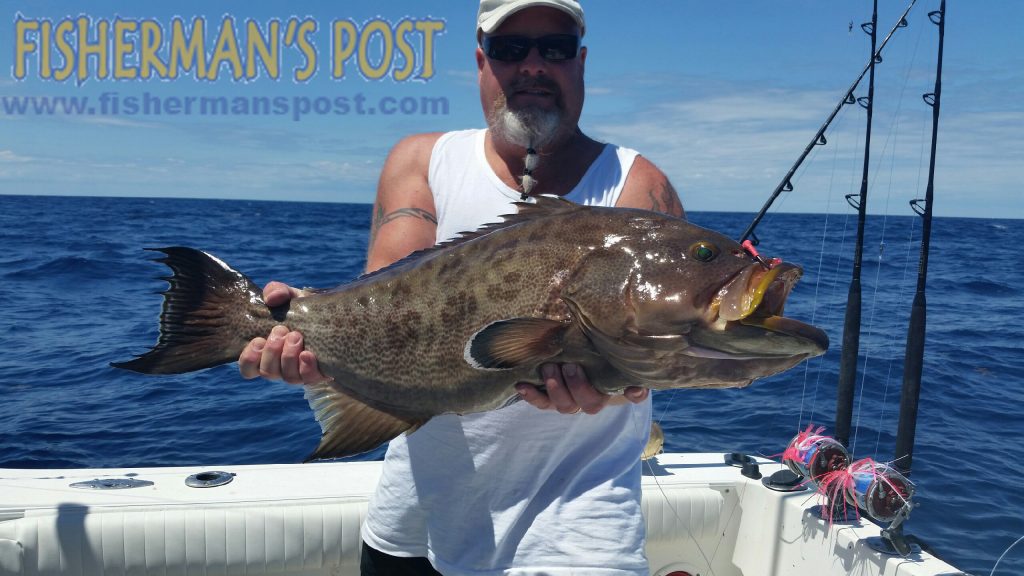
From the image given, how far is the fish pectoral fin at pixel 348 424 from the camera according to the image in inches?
94.8

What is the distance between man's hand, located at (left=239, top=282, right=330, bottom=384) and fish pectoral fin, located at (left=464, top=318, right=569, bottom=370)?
0.65 meters

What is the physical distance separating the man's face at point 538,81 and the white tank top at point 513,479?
183 millimetres

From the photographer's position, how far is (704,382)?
2070 mm

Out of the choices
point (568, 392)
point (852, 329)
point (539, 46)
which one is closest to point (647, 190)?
point (539, 46)

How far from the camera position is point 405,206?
2.84 m

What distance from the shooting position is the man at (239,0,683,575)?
99.3 inches

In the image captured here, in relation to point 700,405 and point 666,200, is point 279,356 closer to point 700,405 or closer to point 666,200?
point 666,200

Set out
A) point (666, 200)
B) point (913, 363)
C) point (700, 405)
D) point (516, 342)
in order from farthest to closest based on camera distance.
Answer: point (700, 405)
point (913, 363)
point (666, 200)
point (516, 342)

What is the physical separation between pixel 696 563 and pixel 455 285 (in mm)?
3075

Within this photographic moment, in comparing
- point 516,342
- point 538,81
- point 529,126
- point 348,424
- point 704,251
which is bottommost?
point 348,424

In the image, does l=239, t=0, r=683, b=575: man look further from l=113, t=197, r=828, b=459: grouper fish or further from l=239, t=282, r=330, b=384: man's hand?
l=113, t=197, r=828, b=459: grouper fish

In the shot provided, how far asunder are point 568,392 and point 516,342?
223 millimetres

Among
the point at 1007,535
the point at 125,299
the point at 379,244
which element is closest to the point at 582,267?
the point at 379,244

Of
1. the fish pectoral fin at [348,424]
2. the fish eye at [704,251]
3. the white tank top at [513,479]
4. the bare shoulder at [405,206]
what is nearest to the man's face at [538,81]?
the white tank top at [513,479]
